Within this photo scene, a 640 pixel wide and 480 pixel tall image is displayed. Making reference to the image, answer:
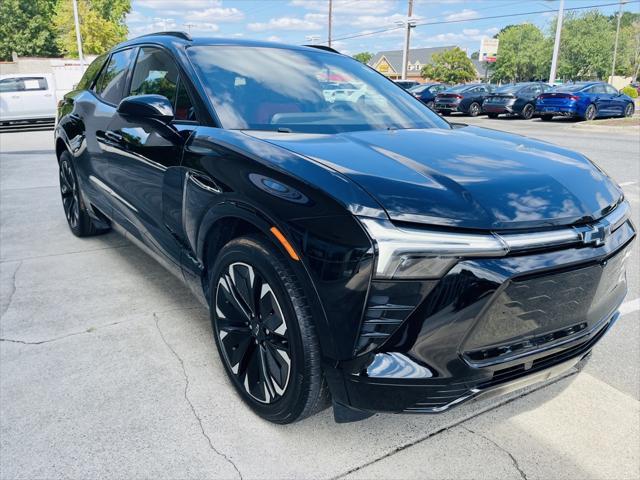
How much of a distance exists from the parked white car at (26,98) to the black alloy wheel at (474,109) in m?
16.7

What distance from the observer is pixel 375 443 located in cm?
222

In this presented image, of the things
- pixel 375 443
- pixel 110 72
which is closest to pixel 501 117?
pixel 110 72

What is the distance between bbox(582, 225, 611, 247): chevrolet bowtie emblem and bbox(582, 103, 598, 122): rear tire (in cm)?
2026

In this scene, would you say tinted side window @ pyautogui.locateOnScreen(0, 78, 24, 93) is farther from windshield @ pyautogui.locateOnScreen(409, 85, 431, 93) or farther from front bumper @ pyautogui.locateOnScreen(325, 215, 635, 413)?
windshield @ pyautogui.locateOnScreen(409, 85, 431, 93)

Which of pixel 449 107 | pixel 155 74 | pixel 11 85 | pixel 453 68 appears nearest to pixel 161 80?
pixel 155 74

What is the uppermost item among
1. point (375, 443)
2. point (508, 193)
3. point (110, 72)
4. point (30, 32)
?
point (30, 32)

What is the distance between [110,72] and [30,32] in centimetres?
6344

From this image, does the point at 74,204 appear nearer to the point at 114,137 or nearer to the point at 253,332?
the point at 114,137

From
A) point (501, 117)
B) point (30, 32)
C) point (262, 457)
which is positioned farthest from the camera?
Result: point (30, 32)

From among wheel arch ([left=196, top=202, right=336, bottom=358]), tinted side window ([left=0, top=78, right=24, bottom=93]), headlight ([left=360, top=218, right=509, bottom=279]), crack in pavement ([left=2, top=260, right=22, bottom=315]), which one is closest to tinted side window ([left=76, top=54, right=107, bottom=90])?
crack in pavement ([left=2, top=260, right=22, bottom=315])

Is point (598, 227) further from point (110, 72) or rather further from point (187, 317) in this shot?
point (110, 72)

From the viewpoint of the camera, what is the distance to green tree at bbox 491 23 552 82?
3440 inches

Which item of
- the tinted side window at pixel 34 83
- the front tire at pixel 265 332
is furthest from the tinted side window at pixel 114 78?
the tinted side window at pixel 34 83

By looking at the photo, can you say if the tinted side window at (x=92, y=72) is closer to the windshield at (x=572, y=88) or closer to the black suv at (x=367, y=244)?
the black suv at (x=367, y=244)
